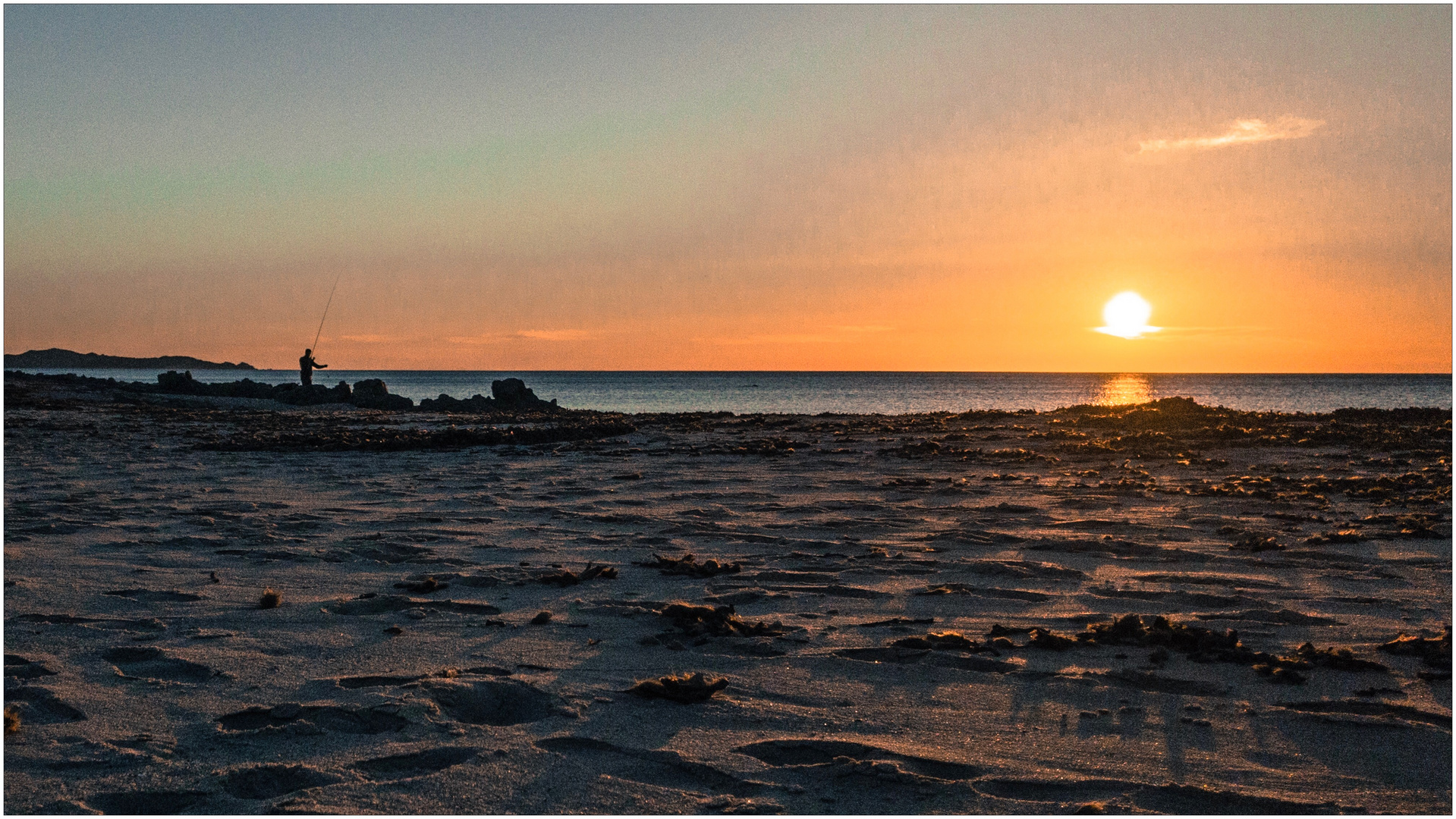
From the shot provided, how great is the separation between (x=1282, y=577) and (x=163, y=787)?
6134mm

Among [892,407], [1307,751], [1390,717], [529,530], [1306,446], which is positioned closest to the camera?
[1307,751]

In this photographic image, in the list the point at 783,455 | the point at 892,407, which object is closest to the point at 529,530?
the point at 783,455

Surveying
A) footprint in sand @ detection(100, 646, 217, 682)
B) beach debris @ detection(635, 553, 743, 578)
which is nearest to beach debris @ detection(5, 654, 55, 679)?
footprint in sand @ detection(100, 646, 217, 682)

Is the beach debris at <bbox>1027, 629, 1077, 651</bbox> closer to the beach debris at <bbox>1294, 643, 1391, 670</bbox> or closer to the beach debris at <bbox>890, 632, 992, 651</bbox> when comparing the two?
the beach debris at <bbox>890, 632, 992, 651</bbox>

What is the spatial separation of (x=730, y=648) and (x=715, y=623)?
26cm

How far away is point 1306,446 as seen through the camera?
13.8m

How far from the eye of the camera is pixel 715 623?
15.9ft

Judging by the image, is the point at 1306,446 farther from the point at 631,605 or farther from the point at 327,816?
the point at 327,816

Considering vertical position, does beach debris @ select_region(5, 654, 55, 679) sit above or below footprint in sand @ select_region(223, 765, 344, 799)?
above

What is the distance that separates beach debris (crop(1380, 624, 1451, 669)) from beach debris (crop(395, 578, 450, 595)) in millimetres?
5033

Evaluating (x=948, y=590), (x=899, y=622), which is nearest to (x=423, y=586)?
(x=899, y=622)

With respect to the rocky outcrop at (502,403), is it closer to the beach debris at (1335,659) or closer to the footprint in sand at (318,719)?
the footprint in sand at (318,719)

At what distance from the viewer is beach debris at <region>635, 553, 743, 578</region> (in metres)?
6.18

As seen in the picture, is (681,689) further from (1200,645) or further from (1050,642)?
(1200,645)
